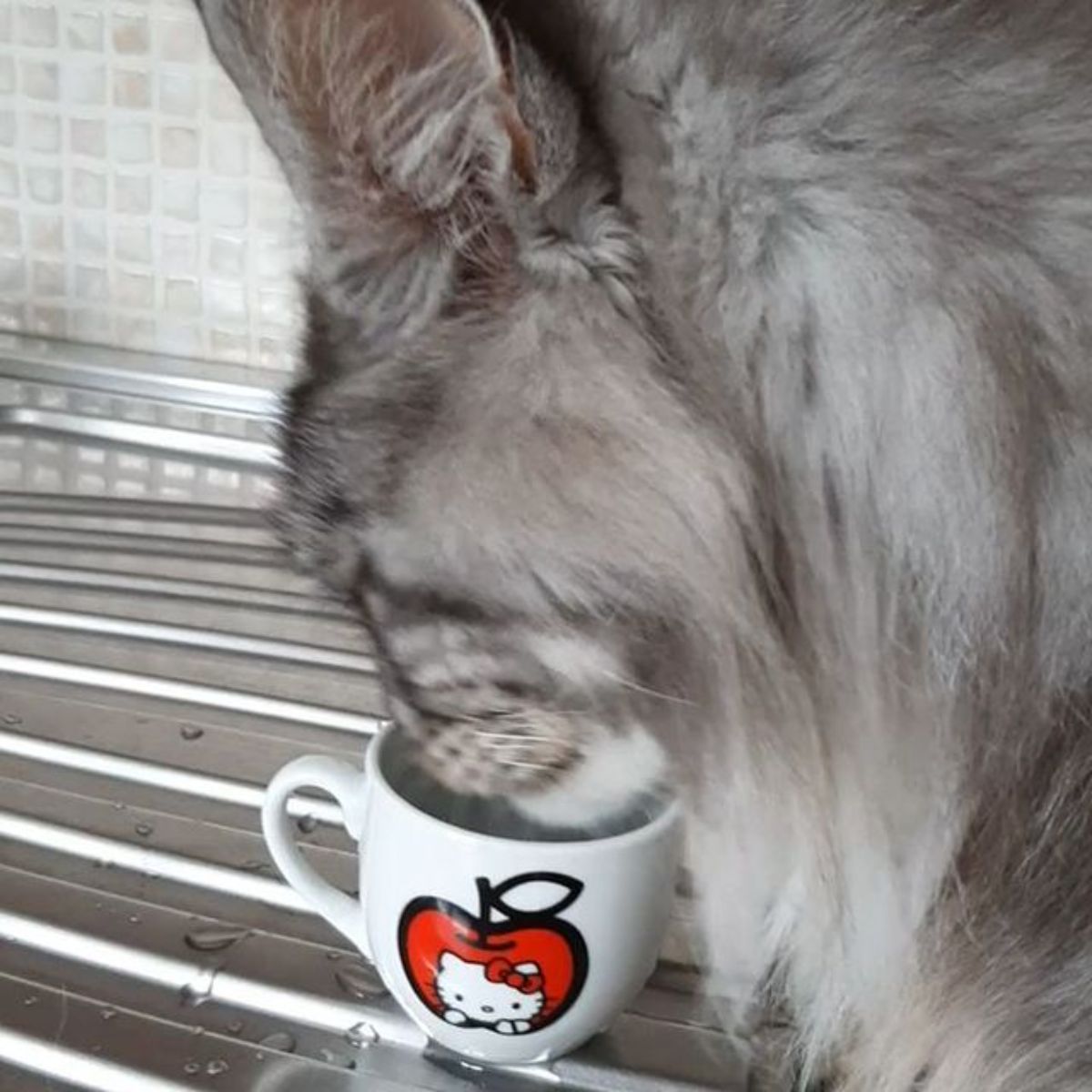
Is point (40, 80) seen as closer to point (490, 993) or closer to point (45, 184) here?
point (45, 184)

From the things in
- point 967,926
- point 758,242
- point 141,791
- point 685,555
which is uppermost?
point 758,242

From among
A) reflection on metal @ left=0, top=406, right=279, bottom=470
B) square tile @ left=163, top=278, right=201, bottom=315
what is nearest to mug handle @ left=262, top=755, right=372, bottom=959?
reflection on metal @ left=0, top=406, right=279, bottom=470

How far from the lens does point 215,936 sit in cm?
78

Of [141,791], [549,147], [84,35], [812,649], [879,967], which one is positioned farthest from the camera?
[84,35]

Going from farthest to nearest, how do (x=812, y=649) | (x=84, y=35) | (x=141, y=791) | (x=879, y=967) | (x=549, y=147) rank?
(x=84, y=35), (x=141, y=791), (x=879, y=967), (x=812, y=649), (x=549, y=147)

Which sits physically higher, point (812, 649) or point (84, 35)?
point (84, 35)

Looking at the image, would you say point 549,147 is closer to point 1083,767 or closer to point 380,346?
point 380,346

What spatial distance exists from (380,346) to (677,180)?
13 centimetres

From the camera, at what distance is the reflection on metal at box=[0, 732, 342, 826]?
2.89 feet

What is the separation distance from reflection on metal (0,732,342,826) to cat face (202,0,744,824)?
23cm

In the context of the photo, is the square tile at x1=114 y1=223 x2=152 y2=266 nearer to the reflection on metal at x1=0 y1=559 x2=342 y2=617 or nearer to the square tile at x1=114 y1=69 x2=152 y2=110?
the square tile at x1=114 y1=69 x2=152 y2=110

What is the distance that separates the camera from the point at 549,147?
52 cm

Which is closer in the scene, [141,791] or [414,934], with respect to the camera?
[414,934]

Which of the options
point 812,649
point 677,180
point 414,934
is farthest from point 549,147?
point 414,934
